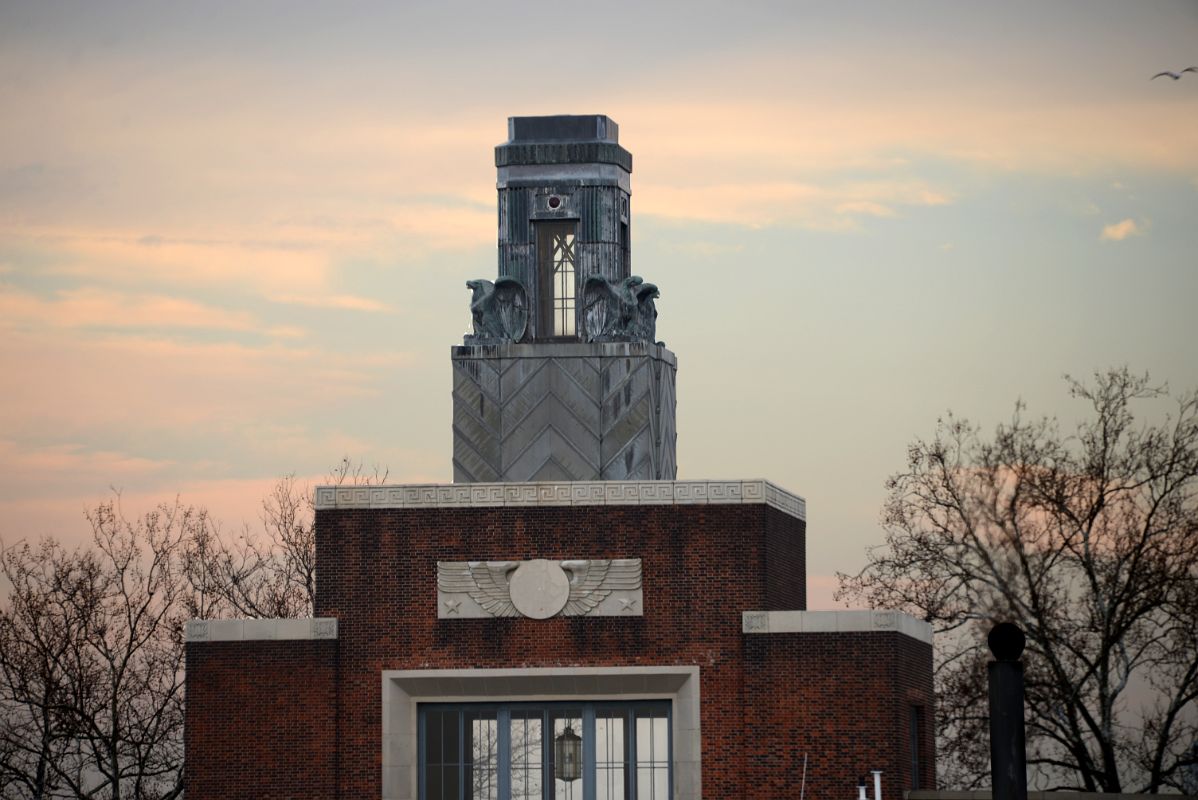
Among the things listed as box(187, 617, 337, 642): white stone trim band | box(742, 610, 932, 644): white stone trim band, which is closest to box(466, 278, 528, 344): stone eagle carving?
box(187, 617, 337, 642): white stone trim band

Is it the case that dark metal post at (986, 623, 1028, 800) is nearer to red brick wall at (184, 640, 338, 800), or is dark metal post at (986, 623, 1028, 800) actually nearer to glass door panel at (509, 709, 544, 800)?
glass door panel at (509, 709, 544, 800)

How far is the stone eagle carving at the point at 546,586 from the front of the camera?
39.7 meters

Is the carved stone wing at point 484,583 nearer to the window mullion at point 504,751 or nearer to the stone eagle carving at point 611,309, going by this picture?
the window mullion at point 504,751

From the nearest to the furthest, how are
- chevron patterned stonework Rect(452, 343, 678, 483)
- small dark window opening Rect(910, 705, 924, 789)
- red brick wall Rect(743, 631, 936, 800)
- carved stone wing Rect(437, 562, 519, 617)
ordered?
1. red brick wall Rect(743, 631, 936, 800)
2. carved stone wing Rect(437, 562, 519, 617)
3. small dark window opening Rect(910, 705, 924, 789)
4. chevron patterned stonework Rect(452, 343, 678, 483)

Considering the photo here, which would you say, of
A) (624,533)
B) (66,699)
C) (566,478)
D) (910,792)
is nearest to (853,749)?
(910,792)

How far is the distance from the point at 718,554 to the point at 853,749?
4.02 m

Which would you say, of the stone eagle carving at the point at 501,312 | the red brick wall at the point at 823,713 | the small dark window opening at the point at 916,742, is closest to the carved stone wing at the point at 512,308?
the stone eagle carving at the point at 501,312

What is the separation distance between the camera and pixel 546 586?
39719 millimetres

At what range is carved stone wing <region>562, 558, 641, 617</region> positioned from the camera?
39656 millimetres

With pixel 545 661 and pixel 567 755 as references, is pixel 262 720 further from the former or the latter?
pixel 567 755

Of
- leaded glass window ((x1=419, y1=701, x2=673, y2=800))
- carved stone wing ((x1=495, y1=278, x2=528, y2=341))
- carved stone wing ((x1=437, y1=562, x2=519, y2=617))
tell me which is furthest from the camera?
carved stone wing ((x1=495, y1=278, x2=528, y2=341))

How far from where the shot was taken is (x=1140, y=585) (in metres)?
52.2

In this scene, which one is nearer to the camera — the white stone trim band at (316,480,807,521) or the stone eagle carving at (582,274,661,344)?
the white stone trim band at (316,480,807,521)

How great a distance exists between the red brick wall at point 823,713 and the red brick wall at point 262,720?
7.28 metres
